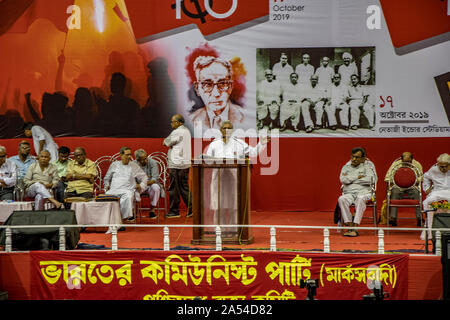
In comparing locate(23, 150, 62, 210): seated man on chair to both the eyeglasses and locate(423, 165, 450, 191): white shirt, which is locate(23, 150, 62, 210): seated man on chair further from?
locate(423, 165, 450, 191): white shirt

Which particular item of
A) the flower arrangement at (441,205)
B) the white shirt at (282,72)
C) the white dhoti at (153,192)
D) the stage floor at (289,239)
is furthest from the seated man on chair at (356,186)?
the white dhoti at (153,192)

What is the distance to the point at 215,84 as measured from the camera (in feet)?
33.2

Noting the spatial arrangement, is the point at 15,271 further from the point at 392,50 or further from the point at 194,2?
the point at 392,50

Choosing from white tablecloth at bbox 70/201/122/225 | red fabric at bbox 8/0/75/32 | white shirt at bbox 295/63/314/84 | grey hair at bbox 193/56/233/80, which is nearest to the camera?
white tablecloth at bbox 70/201/122/225

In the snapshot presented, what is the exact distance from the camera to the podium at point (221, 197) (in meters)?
7.22

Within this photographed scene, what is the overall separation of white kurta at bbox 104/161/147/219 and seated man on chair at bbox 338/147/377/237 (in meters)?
2.65

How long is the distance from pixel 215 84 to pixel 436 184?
3.70 m

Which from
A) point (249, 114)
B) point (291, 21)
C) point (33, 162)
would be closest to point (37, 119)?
point (33, 162)

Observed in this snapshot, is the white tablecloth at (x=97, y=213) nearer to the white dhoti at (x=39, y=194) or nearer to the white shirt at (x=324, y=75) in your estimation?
the white dhoti at (x=39, y=194)

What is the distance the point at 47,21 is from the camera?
10289 millimetres

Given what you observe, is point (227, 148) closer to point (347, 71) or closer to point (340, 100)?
point (340, 100)

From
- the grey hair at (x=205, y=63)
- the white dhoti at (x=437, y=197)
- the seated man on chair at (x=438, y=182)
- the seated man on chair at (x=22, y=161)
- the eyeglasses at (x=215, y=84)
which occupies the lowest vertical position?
the white dhoti at (x=437, y=197)

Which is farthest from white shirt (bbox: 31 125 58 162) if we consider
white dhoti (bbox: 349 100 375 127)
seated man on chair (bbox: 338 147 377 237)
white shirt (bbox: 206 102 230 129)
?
white dhoti (bbox: 349 100 375 127)

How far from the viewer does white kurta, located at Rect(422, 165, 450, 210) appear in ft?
26.0
